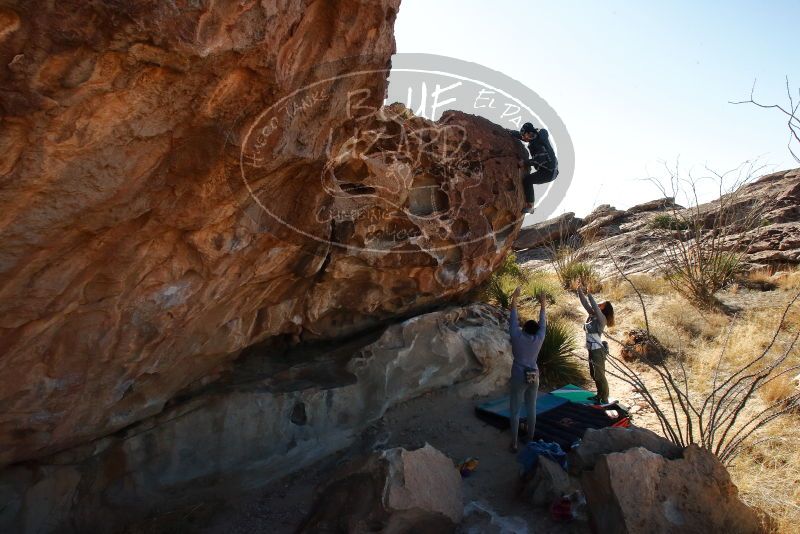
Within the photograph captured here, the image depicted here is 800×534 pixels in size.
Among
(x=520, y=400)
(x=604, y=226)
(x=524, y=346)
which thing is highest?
(x=604, y=226)

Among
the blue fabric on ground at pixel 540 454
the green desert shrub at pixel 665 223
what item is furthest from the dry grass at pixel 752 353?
the green desert shrub at pixel 665 223

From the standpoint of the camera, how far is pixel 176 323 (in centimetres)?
340

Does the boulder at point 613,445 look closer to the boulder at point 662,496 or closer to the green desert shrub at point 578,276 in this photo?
the boulder at point 662,496

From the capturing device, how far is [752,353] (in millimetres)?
7277

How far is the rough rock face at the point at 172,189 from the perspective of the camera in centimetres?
199

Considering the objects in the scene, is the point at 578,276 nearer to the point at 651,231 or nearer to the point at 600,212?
the point at 651,231

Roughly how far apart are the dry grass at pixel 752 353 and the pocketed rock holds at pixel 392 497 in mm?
2363

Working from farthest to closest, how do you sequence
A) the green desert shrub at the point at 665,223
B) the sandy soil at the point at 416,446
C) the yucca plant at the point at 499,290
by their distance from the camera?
the green desert shrub at the point at 665,223 → the yucca plant at the point at 499,290 → the sandy soil at the point at 416,446

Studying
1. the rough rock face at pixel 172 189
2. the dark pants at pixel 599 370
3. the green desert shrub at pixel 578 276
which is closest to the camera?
the rough rock face at pixel 172 189

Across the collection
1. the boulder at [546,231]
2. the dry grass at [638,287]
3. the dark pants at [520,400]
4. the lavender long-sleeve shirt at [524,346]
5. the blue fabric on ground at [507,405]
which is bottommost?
the blue fabric on ground at [507,405]

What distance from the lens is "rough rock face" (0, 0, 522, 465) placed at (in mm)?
1991

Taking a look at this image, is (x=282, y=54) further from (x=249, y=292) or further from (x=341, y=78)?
(x=249, y=292)

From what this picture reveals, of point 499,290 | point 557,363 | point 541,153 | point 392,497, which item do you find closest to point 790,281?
point 499,290

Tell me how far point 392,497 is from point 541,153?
14.1 feet
